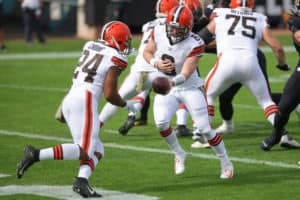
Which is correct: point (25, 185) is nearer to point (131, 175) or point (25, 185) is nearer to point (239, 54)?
point (131, 175)

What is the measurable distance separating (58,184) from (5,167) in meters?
1.00

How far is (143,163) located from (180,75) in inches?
51.1

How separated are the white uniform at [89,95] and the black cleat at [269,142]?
2.52 m

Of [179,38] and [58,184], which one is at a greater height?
[179,38]

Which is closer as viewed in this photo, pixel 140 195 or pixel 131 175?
pixel 140 195

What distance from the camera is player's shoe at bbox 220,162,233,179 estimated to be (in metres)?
8.30

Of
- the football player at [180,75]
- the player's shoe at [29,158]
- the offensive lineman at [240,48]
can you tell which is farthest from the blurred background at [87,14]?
the player's shoe at [29,158]

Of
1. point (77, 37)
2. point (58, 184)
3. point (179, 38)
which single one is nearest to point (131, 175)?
point (58, 184)

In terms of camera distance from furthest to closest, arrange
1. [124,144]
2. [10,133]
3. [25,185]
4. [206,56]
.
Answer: [206,56]
[10,133]
[124,144]
[25,185]

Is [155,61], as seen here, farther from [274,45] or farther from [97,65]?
[274,45]

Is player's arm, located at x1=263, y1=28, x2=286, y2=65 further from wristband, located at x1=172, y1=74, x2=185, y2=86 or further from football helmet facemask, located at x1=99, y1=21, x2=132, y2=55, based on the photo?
football helmet facemask, located at x1=99, y1=21, x2=132, y2=55

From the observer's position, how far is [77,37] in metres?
27.3

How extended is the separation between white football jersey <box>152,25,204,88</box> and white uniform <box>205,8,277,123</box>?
1.05 m

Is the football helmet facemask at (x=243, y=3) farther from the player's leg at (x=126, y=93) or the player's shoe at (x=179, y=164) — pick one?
the player's shoe at (x=179, y=164)
